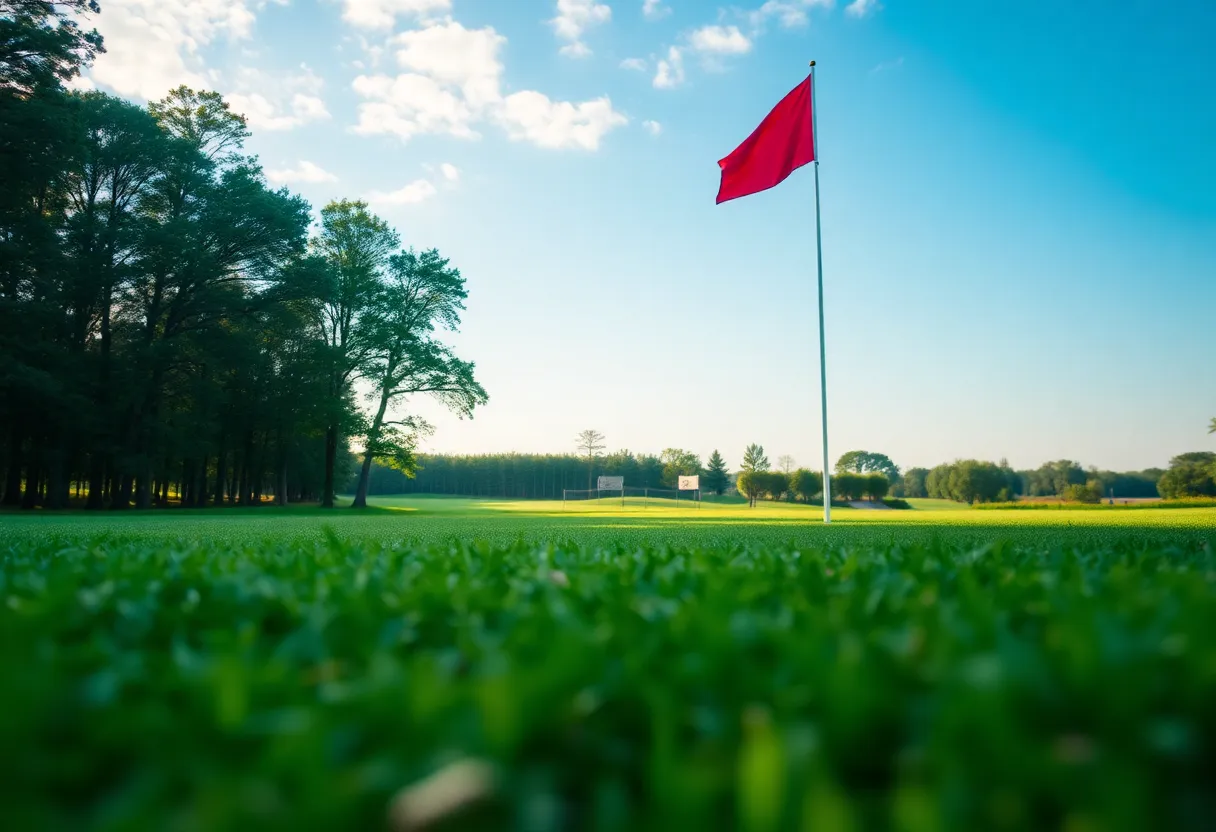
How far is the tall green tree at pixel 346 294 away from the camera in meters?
27.9

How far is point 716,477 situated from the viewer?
8888 centimetres

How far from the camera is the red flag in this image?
41.6ft

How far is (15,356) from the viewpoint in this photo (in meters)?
21.9

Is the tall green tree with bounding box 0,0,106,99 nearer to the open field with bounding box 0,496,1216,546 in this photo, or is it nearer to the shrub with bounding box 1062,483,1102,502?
the open field with bounding box 0,496,1216,546

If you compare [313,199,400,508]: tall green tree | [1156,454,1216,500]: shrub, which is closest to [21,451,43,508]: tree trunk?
[313,199,400,508]: tall green tree

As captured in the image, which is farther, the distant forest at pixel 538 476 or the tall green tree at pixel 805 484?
the distant forest at pixel 538 476

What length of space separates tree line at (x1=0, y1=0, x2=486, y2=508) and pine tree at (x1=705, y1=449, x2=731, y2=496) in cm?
6224

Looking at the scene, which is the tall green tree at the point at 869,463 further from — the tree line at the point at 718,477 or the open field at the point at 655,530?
the open field at the point at 655,530

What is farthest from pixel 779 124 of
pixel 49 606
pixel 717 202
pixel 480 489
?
pixel 480 489

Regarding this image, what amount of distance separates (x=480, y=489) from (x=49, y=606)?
283ft

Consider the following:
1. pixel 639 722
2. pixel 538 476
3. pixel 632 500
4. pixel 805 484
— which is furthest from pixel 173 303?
pixel 538 476

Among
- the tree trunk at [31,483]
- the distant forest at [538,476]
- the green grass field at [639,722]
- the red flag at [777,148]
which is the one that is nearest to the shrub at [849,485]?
the distant forest at [538,476]

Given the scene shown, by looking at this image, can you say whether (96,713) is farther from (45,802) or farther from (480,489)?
(480,489)

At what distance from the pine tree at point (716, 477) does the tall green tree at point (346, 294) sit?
64.3m
